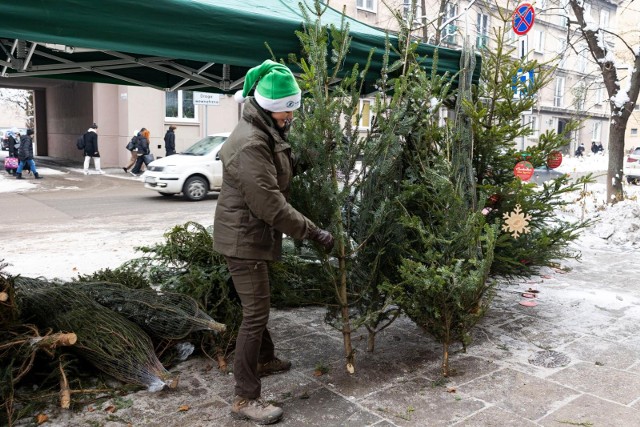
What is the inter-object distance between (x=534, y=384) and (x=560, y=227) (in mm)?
1706

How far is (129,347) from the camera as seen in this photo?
3.46 meters

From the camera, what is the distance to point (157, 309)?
12.6 feet

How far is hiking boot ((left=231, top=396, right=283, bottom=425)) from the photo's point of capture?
3.07m

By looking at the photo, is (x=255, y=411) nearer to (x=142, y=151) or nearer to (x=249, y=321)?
(x=249, y=321)

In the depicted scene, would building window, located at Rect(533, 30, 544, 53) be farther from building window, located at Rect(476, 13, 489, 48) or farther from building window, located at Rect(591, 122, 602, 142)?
building window, located at Rect(591, 122, 602, 142)

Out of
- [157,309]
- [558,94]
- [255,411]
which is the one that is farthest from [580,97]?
[558,94]

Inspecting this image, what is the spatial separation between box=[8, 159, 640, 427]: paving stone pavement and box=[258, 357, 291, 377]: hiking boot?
3.0 inches

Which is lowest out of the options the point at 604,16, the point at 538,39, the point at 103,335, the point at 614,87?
the point at 103,335

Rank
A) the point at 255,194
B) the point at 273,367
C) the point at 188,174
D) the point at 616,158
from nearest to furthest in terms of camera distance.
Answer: the point at 255,194
the point at 273,367
the point at 616,158
the point at 188,174

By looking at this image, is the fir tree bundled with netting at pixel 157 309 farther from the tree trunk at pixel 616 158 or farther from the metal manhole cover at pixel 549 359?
the tree trunk at pixel 616 158

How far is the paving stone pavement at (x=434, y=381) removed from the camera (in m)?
3.16

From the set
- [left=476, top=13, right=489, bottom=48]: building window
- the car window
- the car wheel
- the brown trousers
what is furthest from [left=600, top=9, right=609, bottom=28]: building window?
the brown trousers

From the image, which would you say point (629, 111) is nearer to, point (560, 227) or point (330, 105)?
point (560, 227)

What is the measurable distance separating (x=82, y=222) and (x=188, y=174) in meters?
3.56
